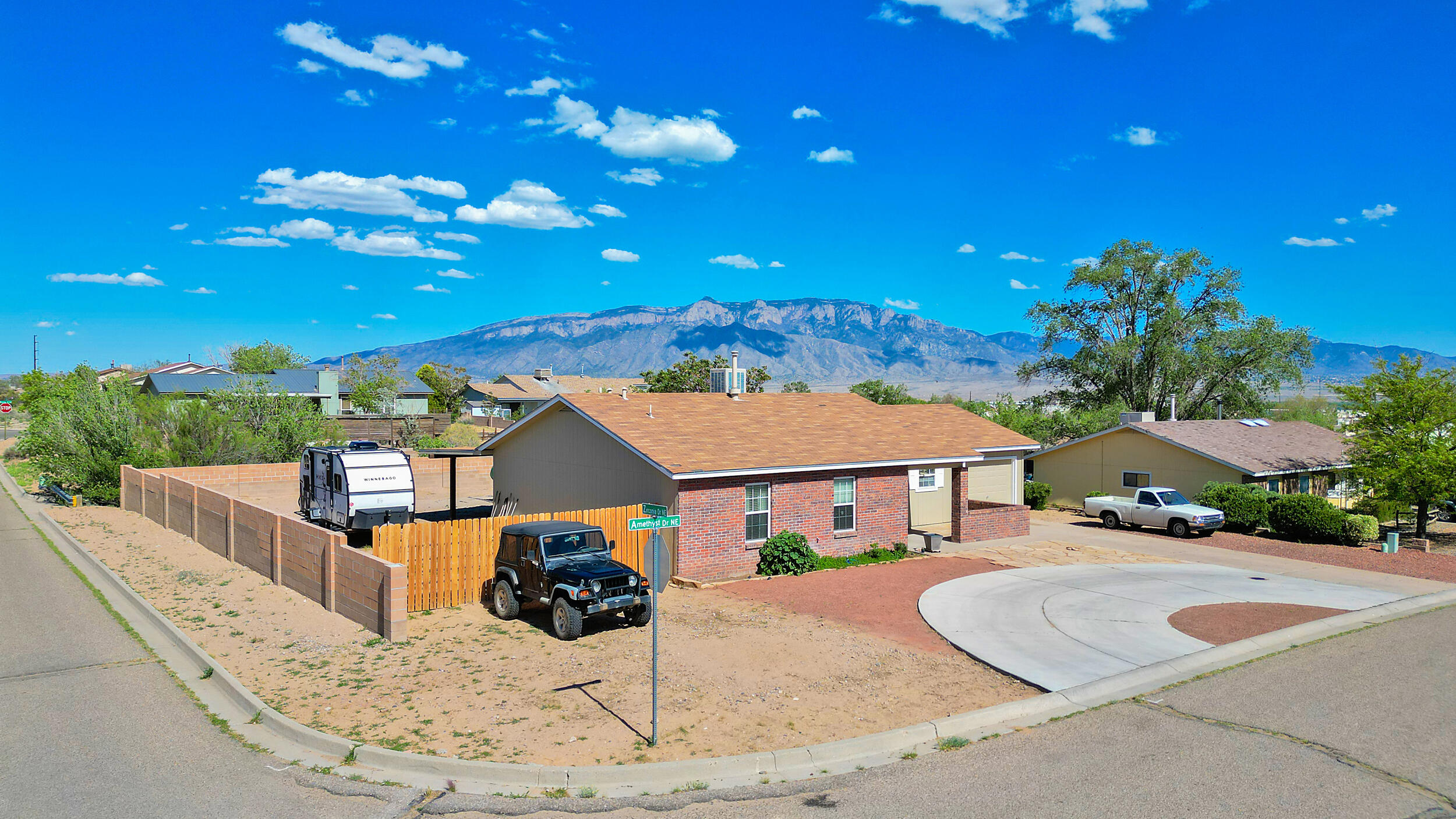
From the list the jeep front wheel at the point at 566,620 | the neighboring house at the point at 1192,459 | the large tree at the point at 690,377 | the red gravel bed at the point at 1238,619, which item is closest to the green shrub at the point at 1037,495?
the neighboring house at the point at 1192,459

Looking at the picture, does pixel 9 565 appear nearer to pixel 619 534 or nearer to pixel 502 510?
pixel 502 510

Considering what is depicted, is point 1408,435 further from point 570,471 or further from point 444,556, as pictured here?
point 444,556

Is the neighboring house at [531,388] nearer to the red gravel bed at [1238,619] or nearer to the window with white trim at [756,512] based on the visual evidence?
the window with white trim at [756,512]

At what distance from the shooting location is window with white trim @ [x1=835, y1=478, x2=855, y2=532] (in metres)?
22.0

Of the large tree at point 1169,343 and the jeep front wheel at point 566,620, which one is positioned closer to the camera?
the jeep front wheel at point 566,620

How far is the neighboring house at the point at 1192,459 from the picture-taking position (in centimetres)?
3183

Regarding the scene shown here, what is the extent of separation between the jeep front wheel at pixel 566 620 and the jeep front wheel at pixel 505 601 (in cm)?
142

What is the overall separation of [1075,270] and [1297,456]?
69.0ft

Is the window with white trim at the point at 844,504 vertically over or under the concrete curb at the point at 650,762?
over

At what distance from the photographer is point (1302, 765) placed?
866cm

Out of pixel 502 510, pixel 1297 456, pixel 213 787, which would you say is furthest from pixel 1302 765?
pixel 1297 456

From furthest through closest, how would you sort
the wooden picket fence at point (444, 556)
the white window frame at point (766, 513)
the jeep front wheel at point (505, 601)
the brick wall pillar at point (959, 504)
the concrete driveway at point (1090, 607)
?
the brick wall pillar at point (959, 504)
the white window frame at point (766, 513)
the wooden picket fence at point (444, 556)
the jeep front wheel at point (505, 601)
the concrete driveway at point (1090, 607)

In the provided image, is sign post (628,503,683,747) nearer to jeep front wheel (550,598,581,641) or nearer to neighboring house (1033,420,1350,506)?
jeep front wheel (550,598,581,641)

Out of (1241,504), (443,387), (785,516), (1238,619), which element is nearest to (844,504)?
(785,516)
